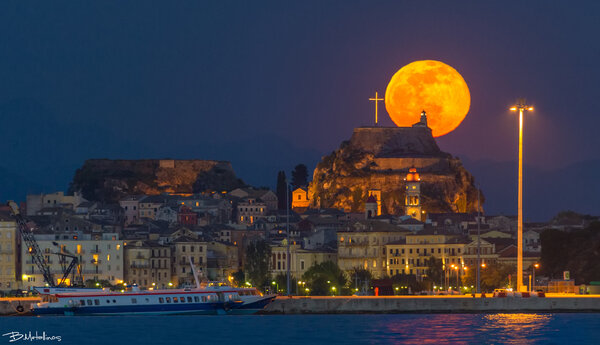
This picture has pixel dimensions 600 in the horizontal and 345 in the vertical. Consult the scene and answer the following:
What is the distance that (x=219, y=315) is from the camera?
161250 millimetres

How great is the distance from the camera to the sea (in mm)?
138000

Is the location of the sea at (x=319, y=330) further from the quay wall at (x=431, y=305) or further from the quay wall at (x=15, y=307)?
the quay wall at (x=15, y=307)

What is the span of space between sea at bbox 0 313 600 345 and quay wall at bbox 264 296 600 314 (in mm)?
685

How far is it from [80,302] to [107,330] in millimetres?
14716

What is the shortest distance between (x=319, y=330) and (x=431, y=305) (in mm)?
11337

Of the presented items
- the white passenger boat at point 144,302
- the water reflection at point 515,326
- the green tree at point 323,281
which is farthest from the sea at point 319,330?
the green tree at point 323,281

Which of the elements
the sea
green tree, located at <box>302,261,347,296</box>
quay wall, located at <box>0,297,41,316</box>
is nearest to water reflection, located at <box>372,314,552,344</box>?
the sea

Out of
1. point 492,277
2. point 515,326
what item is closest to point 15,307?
point 515,326

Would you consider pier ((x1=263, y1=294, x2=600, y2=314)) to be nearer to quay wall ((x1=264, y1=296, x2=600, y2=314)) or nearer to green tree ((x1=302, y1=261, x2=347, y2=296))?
quay wall ((x1=264, y1=296, x2=600, y2=314))

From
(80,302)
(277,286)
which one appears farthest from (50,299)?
(277,286)

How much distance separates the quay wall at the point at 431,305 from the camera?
5876 inches

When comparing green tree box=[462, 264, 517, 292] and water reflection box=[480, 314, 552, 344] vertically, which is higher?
green tree box=[462, 264, 517, 292]

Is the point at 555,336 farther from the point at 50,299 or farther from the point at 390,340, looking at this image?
the point at 50,299

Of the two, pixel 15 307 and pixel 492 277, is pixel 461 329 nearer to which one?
pixel 15 307
